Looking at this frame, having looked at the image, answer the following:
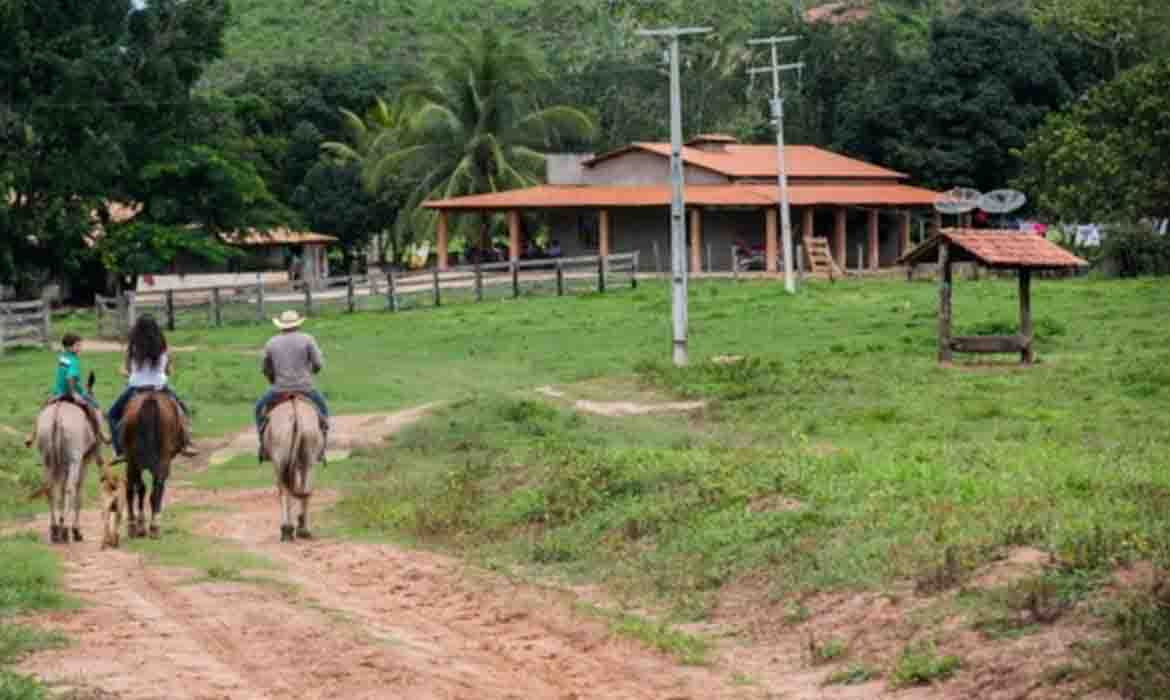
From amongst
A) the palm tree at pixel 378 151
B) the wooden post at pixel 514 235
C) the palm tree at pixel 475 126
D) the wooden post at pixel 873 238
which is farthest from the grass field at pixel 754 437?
the palm tree at pixel 378 151

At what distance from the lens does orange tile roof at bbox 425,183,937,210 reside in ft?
195

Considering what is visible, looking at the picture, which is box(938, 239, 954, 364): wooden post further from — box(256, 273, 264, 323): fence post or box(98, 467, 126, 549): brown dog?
box(256, 273, 264, 323): fence post

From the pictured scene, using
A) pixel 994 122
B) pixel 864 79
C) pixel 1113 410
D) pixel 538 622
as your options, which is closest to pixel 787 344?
pixel 1113 410

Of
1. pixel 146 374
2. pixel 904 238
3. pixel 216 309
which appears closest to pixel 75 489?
pixel 146 374

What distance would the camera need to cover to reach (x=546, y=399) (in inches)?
1219

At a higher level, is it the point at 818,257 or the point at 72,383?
the point at 72,383

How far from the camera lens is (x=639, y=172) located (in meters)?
64.9

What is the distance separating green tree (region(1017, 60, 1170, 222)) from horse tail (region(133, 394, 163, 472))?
137 feet

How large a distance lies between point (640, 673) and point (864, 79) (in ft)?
234

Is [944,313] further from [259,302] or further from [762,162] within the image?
[762,162]

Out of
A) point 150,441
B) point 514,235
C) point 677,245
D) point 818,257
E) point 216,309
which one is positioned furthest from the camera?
point 514,235

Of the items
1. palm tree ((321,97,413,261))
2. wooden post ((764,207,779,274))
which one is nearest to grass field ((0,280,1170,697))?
wooden post ((764,207,779,274))

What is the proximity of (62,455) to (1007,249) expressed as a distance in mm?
16475

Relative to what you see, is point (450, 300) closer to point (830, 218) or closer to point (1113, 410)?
point (830, 218)
